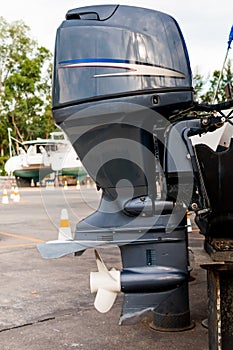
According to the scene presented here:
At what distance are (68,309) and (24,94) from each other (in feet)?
139

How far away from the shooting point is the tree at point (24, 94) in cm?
4375

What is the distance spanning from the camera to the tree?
43.8 meters

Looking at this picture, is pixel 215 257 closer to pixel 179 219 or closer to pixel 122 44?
pixel 179 219

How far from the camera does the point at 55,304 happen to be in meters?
4.05

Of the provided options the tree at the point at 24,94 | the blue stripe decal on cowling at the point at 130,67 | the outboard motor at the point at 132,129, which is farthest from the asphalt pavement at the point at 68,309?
the tree at the point at 24,94

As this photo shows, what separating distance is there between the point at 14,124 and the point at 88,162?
4385 centimetres

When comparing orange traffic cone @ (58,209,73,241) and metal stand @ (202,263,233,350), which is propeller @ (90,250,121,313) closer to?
metal stand @ (202,263,233,350)

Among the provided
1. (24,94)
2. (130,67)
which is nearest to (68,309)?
(130,67)

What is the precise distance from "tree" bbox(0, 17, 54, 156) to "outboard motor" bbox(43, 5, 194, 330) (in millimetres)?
40380

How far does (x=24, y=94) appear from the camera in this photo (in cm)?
4478

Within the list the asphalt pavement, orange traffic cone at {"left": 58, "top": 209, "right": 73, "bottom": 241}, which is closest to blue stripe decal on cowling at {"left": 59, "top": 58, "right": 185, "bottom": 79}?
the asphalt pavement

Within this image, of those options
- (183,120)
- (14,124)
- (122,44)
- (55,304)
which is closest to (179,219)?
(183,120)

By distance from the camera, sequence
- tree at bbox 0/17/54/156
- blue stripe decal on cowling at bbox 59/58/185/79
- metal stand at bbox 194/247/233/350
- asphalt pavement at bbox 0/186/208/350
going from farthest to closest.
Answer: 1. tree at bbox 0/17/54/156
2. asphalt pavement at bbox 0/186/208/350
3. blue stripe decal on cowling at bbox 59/58/185/79
4. metal stand at bbox 194/247/233/350

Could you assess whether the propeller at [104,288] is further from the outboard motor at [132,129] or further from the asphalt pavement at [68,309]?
the asphalt pavement at [68,309]
